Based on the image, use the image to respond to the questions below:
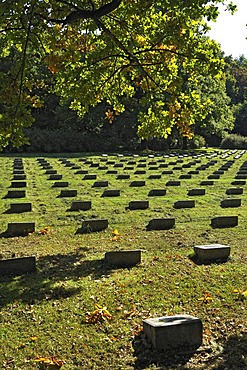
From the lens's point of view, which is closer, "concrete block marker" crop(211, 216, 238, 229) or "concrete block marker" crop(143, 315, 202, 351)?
"concrete block marker" crop(143, 315, 202, 351)

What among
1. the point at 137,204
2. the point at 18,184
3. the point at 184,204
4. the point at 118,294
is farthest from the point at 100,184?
the point at 118,294

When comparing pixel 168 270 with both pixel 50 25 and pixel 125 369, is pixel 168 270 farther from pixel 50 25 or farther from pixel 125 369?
pixel 50 25

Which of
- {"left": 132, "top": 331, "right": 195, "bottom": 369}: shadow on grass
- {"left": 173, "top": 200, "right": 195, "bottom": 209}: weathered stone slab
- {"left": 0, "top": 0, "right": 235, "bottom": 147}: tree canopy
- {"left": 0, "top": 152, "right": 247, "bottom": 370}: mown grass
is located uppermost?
{"left": 0, "top": 0, "right": 235, "bottom": 147}: tree canopy

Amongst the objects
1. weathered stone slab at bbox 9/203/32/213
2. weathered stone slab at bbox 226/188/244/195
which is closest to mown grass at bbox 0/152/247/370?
weathered stone slab at bbox 9/203/32/213

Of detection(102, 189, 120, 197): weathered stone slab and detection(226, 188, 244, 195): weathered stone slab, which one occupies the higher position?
detection(226, 188, 244, 195): weathered stone slab

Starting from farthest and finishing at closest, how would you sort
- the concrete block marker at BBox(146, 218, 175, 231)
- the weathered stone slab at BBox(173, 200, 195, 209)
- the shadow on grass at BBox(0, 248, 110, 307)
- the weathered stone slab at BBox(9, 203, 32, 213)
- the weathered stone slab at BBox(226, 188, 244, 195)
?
the weathered stone slab at BBox(226, 188, 244, 195) < the weathered stone slab at BBox(173, 200, 195, 209) < the weathered stone slab at BBox(9, 203, 32, 213) < the concrete block marker at BBox(146, 218, 175, 231) < the shadow on grass at BBox(0, 248, 110, 307)

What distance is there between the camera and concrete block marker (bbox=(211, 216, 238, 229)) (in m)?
11.1

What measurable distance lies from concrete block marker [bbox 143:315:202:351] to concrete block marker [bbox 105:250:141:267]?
8.37 feet

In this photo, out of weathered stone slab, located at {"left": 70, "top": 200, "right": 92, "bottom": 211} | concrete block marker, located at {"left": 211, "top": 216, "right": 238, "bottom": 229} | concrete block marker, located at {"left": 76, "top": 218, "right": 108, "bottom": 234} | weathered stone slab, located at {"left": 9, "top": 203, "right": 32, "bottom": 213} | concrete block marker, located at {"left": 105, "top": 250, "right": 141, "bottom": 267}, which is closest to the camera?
concrete block marker, located at {"left": 105, "top": 250, "right": 141, "bottom": 267}

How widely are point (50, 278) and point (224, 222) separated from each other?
→ 4952 mm

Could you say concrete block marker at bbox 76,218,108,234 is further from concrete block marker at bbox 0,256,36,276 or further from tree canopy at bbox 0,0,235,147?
concrete block marker at bbox 0,256,36,276

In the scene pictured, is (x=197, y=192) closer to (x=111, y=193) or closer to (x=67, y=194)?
(x=111, y=193)

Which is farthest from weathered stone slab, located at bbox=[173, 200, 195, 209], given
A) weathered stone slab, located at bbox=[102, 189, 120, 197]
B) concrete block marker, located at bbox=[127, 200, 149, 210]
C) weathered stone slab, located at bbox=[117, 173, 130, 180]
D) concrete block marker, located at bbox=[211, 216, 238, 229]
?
weathered stone slab, located at bbox=[117, 173, 130, 180]

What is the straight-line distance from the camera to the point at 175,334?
5352 millimetres
